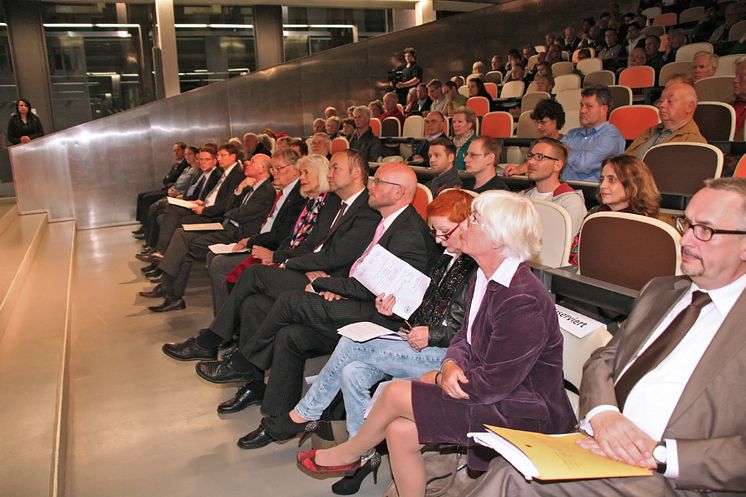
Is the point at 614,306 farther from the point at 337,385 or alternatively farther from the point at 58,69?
the point at 58,69

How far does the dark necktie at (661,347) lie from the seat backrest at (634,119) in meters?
3.63

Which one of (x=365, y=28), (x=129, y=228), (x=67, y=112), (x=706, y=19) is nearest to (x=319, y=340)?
(x=129, y=228)

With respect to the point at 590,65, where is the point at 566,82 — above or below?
below

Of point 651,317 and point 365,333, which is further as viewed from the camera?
point 365,333

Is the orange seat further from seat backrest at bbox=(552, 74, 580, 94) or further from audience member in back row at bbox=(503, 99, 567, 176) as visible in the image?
audience member in back row at bbox=(503, 99, 567, 176)

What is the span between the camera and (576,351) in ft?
6.64

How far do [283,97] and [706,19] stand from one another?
6382 millimetres

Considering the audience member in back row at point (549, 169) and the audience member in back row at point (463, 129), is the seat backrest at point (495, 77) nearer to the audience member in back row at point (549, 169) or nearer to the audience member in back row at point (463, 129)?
the audience member in back row at point (463, 129)

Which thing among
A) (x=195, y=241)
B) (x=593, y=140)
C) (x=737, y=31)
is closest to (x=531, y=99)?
(x=737, y=31)

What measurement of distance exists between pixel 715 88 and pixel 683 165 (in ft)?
6.73

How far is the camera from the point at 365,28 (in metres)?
14.0

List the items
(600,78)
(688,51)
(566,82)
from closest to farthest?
(688,51) → (600,78) → (566,82)

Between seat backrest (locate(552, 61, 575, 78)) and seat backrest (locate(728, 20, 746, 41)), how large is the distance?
195 centimetres

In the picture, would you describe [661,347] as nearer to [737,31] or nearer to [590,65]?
[737,31]
